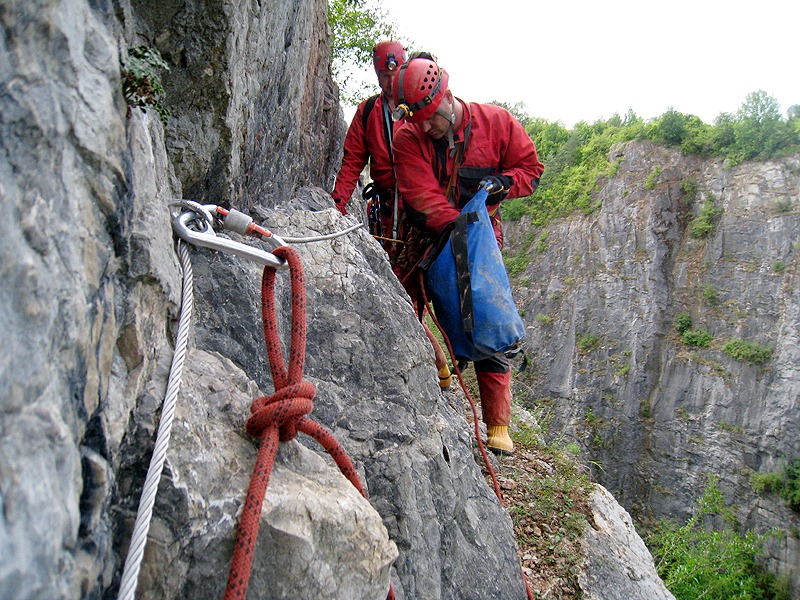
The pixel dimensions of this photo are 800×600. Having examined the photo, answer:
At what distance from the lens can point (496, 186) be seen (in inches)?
144

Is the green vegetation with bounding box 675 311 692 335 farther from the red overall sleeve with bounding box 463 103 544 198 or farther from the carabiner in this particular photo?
the carabiner

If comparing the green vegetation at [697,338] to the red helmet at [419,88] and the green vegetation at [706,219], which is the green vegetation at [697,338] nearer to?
the green vegetation at [706,219]

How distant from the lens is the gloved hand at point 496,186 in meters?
3.66

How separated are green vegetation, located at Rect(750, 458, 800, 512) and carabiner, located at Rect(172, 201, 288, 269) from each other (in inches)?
691

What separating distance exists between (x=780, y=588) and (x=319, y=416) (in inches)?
618

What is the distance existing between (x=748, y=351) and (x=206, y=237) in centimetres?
1904

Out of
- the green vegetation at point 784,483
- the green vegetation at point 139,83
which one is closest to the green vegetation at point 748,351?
the green vegetation at point 784,483

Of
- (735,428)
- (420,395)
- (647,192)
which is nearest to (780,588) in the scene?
(735,428)

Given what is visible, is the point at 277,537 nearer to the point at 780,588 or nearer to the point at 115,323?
the point at 115,323

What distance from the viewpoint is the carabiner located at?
5.22 ft

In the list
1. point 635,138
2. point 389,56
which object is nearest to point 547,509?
point 389,56

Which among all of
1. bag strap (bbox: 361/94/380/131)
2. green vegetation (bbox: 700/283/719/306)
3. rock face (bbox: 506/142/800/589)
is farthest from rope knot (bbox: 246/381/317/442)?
green vegetation (bbox: 700/283/719/306)

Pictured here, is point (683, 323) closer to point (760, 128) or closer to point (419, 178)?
point (760, 128)

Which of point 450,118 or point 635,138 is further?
point 635,138
